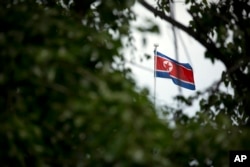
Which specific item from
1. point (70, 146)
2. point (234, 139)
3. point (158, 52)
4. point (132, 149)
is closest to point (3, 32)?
point (70, 146)

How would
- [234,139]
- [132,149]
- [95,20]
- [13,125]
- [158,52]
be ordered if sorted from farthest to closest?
1. [158,52]
2. [95,20]
3. [234,139]
4. [13,125]
5. [132,149]

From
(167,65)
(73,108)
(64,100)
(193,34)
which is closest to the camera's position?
(73,108)

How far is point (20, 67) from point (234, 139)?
1.34m

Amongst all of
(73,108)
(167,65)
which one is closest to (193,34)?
(73,108)

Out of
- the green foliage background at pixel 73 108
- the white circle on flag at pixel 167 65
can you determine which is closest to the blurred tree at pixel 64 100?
the green foliage background at pixel 73 108

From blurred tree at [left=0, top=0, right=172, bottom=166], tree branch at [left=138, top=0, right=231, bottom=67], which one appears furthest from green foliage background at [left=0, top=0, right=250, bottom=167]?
tree branch at [left=138, top=0, right=231, bottom=67]

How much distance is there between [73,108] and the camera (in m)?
1.73

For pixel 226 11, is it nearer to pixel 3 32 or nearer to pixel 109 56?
pixel 109 56

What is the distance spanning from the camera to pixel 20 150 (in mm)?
2002

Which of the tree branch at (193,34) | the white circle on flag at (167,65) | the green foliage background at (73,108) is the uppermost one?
the white circle on flag at (167,65)

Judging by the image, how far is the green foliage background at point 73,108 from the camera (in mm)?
1595

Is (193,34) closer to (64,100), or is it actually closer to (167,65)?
(64,100)

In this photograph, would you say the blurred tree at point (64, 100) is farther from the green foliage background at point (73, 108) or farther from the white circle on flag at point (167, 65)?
the white circle on flag at point (167, 65)

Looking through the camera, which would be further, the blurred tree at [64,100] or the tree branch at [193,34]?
the tree branch at [193,34]
